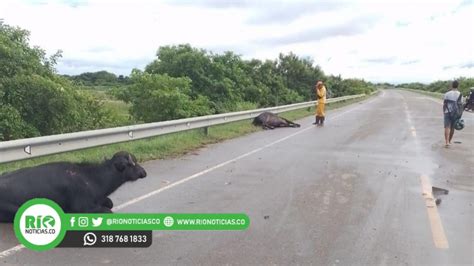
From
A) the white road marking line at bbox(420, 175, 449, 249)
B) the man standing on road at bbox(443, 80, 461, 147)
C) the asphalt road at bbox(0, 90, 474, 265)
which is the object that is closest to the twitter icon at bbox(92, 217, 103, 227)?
the asphalt road at bbox(0, 90, 474, 265)

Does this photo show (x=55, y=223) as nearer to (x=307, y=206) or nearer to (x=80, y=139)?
(x=307, y=206)

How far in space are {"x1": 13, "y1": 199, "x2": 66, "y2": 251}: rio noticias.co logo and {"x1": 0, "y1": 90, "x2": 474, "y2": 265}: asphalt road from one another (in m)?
0.11

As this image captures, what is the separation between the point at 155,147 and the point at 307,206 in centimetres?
589

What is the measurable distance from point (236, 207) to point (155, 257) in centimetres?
214

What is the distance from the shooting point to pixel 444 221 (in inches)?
241

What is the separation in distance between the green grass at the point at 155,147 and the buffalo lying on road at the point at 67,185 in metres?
1.92

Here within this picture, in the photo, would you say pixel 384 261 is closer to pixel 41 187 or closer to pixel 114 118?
pixel 41 187

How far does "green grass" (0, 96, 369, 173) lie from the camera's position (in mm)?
9125

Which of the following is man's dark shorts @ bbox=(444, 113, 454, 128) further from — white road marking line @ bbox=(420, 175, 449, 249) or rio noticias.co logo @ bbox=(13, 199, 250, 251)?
rio noticias.co logo @ bbox=(13, 199, 250, 251)

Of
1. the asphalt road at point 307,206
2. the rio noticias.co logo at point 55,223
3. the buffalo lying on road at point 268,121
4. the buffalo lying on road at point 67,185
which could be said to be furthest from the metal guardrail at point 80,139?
the buffalo lying on road at point 268,121

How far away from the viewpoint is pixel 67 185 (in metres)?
5.28

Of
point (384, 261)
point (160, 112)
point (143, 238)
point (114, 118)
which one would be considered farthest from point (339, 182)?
point (160, 112)

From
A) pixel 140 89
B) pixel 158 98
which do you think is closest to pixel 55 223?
pixel 158 98

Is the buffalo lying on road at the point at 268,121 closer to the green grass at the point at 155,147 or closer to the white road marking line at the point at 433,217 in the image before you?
the green grass at the point at 155,147
